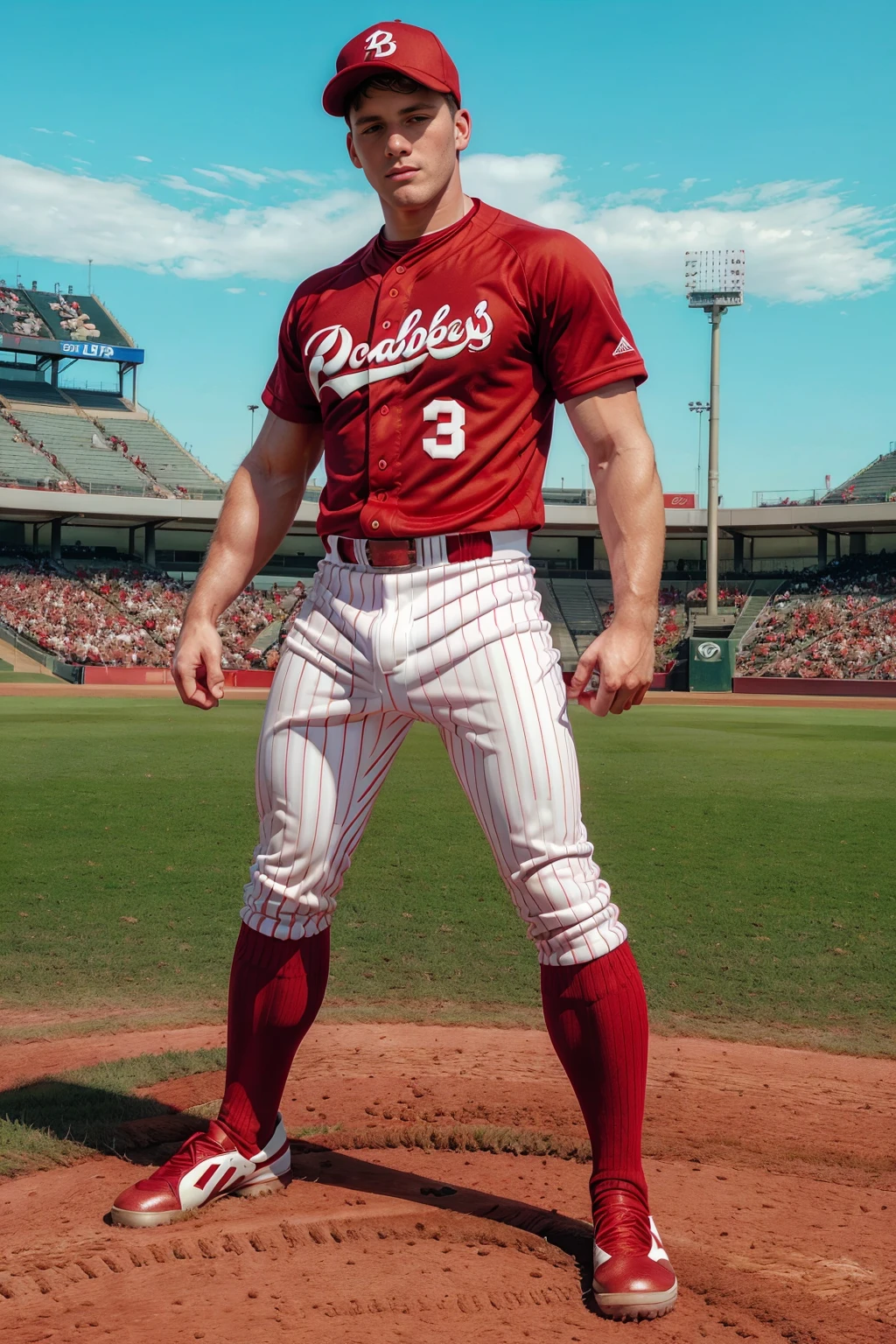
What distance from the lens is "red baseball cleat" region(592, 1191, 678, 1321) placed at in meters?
1.99

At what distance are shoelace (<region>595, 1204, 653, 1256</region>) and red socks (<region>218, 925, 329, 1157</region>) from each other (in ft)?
2.40

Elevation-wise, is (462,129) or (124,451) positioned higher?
(124,451)

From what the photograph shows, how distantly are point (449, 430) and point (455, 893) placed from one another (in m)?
3.80

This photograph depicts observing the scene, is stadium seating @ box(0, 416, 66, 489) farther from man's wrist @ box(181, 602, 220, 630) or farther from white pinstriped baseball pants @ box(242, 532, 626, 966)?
white pinstriped baseball pants @ box(242, 532, 626, 966)

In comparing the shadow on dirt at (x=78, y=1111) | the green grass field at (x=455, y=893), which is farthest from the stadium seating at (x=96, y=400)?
the shadow on dirt at (x=78, y=1111)

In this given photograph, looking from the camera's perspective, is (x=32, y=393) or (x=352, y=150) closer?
(x=352, y=150)

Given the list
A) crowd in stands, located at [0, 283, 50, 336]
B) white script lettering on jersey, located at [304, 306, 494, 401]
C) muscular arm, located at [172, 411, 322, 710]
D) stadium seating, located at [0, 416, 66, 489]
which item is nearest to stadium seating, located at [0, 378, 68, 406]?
crowd in stands, located at [0, 283, 50, 336]

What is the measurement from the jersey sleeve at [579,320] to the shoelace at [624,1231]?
156 cm

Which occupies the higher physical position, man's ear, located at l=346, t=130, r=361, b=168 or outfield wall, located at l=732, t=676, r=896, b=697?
man's ear, located at l=346, t=130, r=361, b=168

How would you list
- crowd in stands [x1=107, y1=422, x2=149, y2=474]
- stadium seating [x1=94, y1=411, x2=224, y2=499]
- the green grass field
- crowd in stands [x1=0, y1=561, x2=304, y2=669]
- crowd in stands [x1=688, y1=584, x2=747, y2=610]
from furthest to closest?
stadium seating [x1=94, y1=411, x2=224, y2=499] → crowd in stands [x1=107, y1=422, x2=149, y2=474] → crowd in stands [x1=688, y1=584, x2=747, y2=610] → crowd in stands [x1=0, y1=561, x2=304, y2=669] → the green grass field

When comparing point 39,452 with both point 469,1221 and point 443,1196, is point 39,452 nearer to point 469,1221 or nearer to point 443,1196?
point 443,1196

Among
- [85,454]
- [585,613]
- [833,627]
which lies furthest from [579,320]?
[85,454]

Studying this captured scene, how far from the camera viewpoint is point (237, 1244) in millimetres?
2197

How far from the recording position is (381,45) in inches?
88.6
